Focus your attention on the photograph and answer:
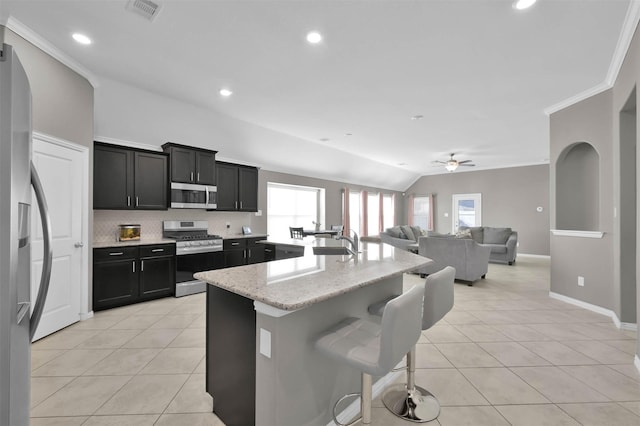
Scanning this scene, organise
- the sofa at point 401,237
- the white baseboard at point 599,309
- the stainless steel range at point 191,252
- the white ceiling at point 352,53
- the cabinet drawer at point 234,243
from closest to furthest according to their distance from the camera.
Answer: the white ceiling at point 352,53 → the white baseboard at point 599,309 → the stainless steel range at point 191,252 → the cabinet drawer at point 234,243 → the sofa at point 401,237

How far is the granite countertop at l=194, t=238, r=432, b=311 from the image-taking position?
4.39ft

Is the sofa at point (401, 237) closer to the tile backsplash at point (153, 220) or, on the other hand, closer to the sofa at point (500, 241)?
the sofa at point (500, 241)

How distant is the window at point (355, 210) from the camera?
375 inches

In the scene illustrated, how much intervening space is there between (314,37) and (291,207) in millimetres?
5325

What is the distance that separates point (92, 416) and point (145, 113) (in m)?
3.66

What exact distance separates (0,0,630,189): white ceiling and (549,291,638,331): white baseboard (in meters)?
2.82

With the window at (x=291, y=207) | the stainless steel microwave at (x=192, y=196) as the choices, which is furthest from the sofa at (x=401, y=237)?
the stainless steel microwave at (x=192, y=196)

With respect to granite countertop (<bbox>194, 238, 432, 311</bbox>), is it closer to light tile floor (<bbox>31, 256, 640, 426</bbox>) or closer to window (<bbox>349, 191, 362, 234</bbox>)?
light tile floor (<bbox>31, 256, 640, 426</bbox>)

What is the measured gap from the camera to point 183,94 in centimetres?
395

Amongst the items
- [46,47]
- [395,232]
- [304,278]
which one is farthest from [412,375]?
[395,232]

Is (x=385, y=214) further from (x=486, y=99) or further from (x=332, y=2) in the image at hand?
(x=332, y=2)

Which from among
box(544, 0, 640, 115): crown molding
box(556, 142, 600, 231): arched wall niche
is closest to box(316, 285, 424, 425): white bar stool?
box(544, 0, 640, 115): crown molding

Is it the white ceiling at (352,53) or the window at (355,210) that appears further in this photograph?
the window at (355,210)

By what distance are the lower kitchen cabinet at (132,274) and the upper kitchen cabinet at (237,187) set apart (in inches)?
56.8
